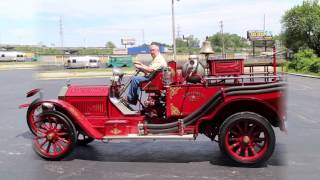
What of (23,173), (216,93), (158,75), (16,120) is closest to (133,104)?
(158,75)

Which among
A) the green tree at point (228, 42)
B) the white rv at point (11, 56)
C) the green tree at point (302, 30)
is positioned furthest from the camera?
the white rv at point (11, 56)

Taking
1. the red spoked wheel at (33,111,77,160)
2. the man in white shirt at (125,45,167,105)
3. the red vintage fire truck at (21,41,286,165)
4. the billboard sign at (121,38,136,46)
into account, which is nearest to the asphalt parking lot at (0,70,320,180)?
the red spoked wheel at (33,111,77,160)

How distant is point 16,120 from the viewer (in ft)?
32.9

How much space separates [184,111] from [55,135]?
5.92 feet

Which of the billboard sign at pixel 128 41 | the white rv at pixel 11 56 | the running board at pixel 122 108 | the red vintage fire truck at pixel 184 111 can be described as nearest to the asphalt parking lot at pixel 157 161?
the red vintage fire truck at pixel 184 111

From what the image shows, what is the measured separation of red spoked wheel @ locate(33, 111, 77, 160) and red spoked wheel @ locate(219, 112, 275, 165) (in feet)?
6.69

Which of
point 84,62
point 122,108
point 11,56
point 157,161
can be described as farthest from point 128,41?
point 11,56

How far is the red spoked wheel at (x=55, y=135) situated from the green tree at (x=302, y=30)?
37118 millimetres

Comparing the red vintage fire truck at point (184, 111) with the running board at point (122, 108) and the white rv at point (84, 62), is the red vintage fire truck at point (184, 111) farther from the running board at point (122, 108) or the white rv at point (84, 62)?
the white rv at point (84, 62)

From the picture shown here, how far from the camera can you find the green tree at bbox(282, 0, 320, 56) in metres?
40.8

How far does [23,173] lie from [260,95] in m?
3.11

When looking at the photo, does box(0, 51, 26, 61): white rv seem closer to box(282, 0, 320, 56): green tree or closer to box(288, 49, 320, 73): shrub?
box(282, 0, 320, 56): green tree

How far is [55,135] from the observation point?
617 centimetres

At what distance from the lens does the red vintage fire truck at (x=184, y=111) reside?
18.7 ft
